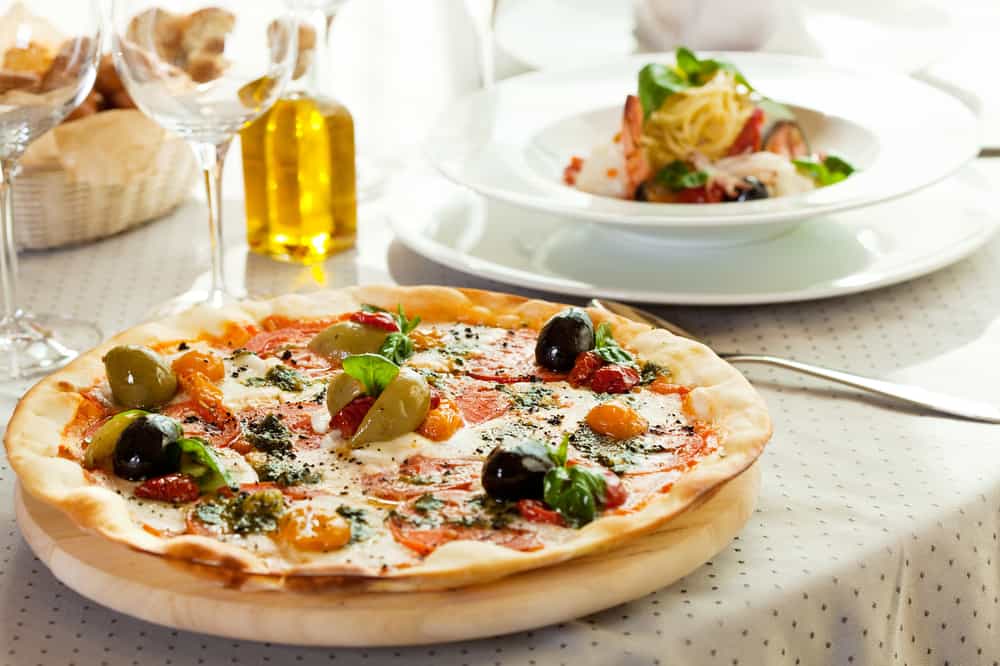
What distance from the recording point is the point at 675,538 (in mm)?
1460

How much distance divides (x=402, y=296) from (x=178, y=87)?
49 centimetres

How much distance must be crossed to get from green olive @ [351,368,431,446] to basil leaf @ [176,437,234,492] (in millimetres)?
181

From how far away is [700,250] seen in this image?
253 cm

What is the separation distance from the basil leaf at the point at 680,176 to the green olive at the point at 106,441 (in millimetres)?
1294

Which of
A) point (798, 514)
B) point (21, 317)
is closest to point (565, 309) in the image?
point (798, 514)

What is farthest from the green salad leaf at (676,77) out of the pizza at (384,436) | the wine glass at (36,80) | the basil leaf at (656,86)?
the wine glass at (36,80)

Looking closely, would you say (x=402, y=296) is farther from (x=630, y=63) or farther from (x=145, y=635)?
(x=630, y=63)

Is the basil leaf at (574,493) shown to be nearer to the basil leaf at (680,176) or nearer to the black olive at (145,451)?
Result: the black olive at (145,451)

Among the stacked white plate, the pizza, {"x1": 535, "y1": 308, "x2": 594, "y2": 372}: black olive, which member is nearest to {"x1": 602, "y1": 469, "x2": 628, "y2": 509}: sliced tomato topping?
the pizza

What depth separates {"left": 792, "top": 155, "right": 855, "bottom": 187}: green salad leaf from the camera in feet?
8.55

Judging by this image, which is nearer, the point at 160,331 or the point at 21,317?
the point at 160,331

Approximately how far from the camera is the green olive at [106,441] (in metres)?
1.59

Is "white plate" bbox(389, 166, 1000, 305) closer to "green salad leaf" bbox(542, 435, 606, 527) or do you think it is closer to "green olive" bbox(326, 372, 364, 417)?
"green olive" bbox(326, 372, 364, 417)

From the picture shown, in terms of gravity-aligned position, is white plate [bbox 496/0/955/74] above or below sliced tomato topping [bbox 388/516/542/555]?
below
